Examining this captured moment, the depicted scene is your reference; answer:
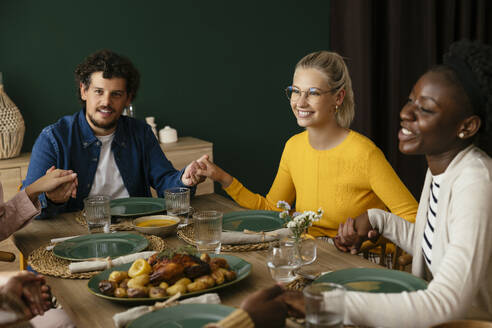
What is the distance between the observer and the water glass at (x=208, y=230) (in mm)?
1511

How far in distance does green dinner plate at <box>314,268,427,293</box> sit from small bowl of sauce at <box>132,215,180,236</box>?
0.63 m

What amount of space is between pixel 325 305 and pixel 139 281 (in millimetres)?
473

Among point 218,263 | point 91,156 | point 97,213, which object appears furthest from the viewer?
point 91,156

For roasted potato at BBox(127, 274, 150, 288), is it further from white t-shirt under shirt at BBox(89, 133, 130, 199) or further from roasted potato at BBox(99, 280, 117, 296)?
white t-shirt under shirt at BBox(89, 133, 130, 199)

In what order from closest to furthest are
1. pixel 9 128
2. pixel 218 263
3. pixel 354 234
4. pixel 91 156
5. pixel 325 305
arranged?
pixel 325 305
pixel 218 263
pixel 354 234
pixel 91 156
pixel 9 128

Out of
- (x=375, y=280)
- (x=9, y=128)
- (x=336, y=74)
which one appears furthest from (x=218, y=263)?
(x=9, y=128)

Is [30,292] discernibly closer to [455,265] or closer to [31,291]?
[31,291]

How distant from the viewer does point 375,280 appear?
1.34 meters

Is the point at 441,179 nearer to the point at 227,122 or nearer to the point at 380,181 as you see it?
the point at 380,181

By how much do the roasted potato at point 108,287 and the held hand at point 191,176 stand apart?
3.32 feet

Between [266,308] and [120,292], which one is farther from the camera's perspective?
[120,292]

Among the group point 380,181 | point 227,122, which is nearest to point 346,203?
point 380,181

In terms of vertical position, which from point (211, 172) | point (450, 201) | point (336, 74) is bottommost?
point (211, 172)

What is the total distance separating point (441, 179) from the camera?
1428 mm
